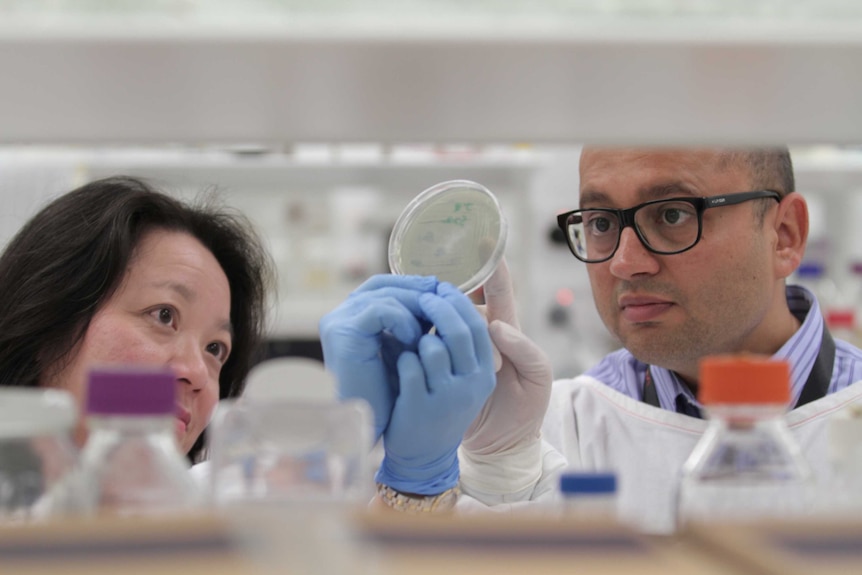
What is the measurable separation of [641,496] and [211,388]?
3.15ft

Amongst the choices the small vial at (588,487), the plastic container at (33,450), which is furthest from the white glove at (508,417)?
the plastic container at (33,450)

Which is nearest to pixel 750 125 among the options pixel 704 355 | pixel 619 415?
pixel 704 355

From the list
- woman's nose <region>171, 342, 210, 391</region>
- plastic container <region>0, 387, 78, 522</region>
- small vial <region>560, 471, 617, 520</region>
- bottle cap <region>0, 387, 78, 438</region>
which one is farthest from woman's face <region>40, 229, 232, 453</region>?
small vial <region>560, 471, 617, 520</region>

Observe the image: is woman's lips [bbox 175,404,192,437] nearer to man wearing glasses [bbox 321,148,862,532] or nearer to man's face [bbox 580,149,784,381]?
man wearing glasses [bbox 321,148,862,532]

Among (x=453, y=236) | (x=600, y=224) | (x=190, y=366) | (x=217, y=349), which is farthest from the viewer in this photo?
(x=600, y=224)

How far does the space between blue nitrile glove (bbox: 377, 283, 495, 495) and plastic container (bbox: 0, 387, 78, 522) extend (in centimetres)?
58

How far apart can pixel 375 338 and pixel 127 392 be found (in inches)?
25.1

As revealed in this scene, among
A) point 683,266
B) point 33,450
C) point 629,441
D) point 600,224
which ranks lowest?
point 629,441

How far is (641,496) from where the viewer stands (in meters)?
1.91

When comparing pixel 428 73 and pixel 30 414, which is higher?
pixel 428 73

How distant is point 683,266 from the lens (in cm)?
184

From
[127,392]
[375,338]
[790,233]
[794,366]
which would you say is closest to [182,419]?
[375,338]

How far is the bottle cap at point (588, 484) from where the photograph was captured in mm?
754

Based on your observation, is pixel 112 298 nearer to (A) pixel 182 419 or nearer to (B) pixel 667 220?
(A) pixel 182 419
